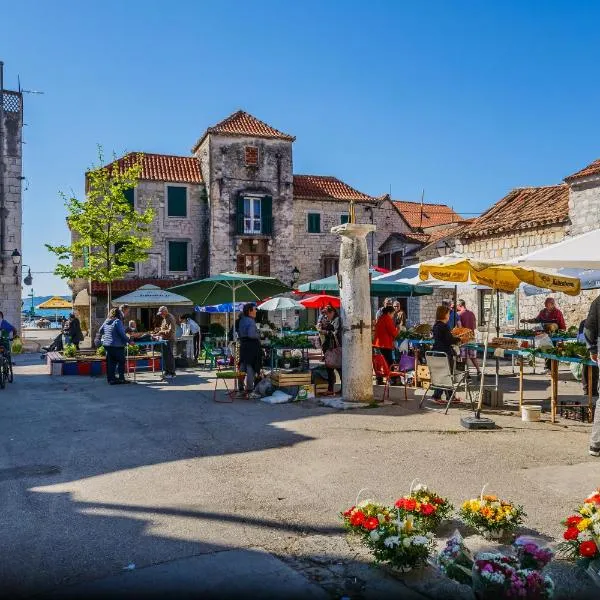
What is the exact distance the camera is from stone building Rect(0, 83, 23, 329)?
26797 millimetres

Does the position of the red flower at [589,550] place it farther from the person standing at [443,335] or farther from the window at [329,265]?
the window at [329,265]

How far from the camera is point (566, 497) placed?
5191mm

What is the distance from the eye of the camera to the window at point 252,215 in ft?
105

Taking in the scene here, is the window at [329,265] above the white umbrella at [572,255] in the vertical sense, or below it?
above

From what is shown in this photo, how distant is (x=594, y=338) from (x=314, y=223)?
88.4 feet

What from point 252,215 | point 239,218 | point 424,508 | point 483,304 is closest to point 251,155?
point 252,215

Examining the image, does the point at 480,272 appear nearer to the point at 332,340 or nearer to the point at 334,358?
the point at 334,358

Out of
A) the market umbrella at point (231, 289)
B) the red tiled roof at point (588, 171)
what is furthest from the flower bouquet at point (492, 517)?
the red tiled roof at point (588, 171)

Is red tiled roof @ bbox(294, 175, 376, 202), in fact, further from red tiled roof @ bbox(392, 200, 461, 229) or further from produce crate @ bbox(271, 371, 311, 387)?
produce crate @ bbox(271, 371, 311, 387)

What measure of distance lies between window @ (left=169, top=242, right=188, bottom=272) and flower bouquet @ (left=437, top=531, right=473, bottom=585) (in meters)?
29.0

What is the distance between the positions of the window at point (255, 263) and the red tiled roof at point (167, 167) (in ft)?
15.5

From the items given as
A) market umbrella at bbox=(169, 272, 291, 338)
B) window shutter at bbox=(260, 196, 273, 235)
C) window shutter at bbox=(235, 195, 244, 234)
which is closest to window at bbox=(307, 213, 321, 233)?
window shutter at bbox=(260, 196, 273, 235)

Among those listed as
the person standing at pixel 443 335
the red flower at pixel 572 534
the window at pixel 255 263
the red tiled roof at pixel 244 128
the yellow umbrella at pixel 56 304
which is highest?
the red tiled roof at pixel 244 128

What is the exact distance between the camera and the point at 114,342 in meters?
13.5
